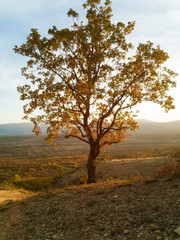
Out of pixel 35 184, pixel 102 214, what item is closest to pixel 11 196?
pixel 35 184

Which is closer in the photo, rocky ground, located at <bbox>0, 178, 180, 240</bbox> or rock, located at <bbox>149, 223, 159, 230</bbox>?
rock, located at <bbox>149, 223, 159, 230</bbox>

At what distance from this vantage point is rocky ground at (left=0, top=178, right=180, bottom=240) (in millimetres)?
5133

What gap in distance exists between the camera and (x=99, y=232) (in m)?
5.56

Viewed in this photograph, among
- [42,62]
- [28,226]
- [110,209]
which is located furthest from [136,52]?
[28,226]

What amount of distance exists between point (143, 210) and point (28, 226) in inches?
188

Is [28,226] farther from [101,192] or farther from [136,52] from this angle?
[136,52]

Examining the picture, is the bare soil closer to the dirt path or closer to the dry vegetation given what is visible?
the dry vegetation

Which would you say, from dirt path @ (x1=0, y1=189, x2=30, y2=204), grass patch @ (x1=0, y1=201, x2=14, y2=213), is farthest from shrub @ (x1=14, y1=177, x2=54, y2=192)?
grass patch @ (x1=0, y1=201, x2=14, y2=213)

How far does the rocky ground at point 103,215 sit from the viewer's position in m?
5.13

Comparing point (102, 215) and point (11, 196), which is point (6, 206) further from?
point (102, 215)

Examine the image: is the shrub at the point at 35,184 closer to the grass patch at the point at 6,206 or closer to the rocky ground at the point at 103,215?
the grass patch at the point at 6,206

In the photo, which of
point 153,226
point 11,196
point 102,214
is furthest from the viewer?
point 11,196

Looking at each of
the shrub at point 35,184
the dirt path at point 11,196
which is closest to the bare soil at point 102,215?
the dirt path at point 11,196

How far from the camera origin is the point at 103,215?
21.7 ft
